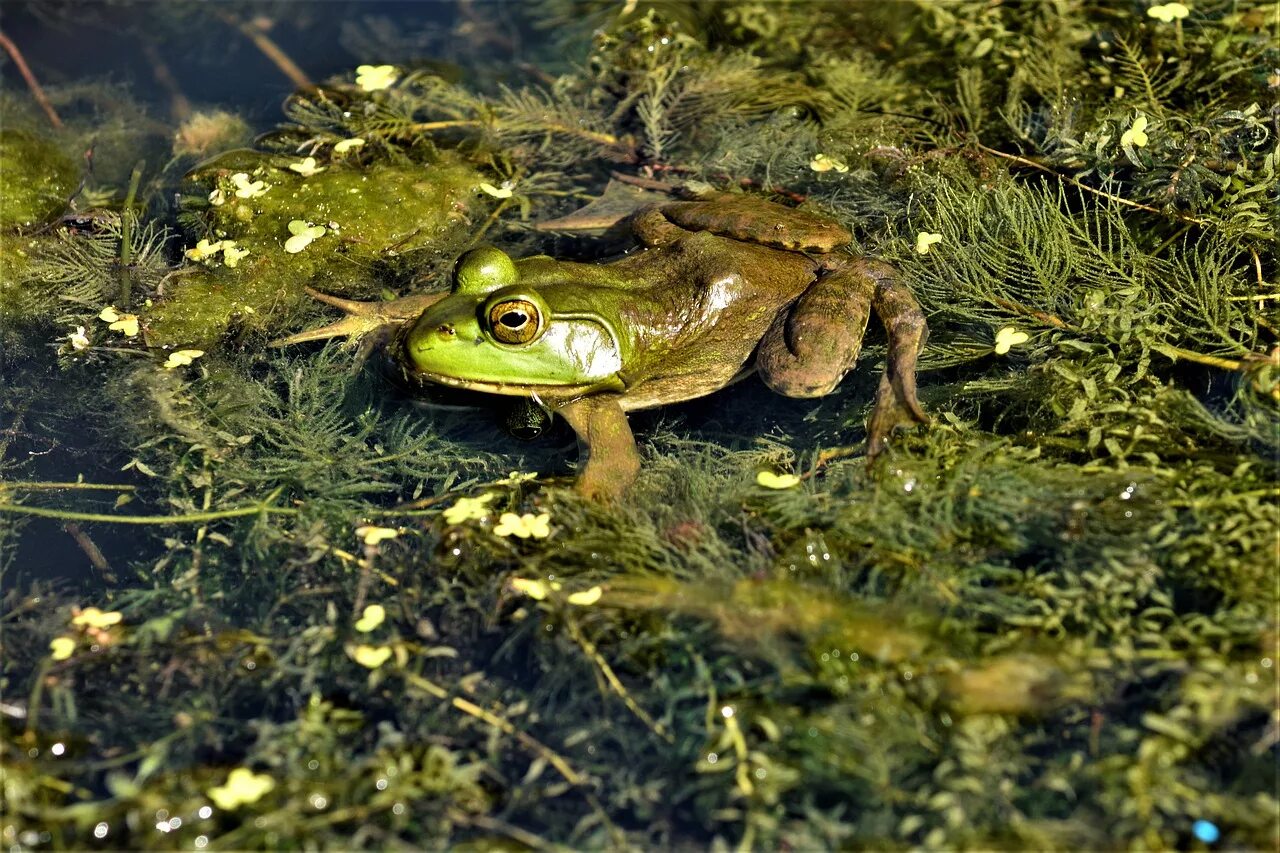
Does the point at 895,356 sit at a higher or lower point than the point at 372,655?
higher

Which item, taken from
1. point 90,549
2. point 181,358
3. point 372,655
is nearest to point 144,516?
point 90,549

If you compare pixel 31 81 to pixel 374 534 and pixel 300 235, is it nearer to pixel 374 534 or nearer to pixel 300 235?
pixel 300 235

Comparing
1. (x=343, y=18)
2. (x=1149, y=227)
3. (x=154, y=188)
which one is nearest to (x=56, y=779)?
(x=154, y=188)

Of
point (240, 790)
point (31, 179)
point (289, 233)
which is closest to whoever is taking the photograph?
point (240, 790)

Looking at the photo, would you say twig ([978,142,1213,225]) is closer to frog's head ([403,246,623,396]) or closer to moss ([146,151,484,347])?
frog's head ([403,246,623,396])

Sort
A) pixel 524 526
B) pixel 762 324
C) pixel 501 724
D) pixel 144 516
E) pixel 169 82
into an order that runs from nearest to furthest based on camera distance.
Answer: pixel 501 724
pixel 524 526
pixel 144 516
pixel 762 324
pixel 169 82
